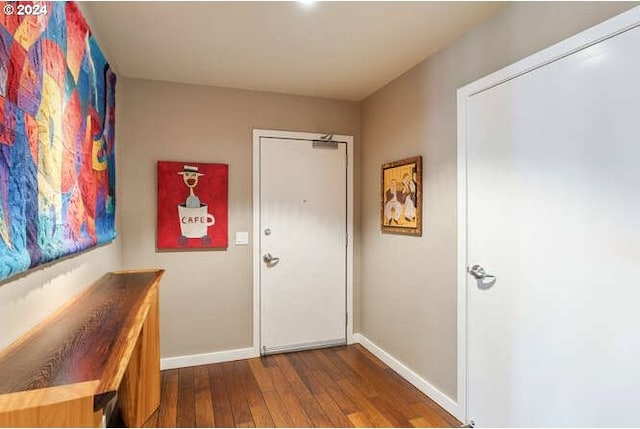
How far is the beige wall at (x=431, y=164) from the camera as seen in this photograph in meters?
1.74

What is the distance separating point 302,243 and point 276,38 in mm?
1757

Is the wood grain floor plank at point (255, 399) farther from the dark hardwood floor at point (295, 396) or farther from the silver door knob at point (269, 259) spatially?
the silver door knob at point (269, 259)

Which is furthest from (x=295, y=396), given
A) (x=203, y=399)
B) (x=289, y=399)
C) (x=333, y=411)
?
(x=203, y=399)

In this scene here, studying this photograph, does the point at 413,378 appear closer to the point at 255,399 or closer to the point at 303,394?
the point at 303,394

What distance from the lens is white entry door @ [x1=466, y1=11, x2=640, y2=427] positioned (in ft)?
4.37

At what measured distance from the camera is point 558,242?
157 centimetres

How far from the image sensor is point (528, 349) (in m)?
1.71

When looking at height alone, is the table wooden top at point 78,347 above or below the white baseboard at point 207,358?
above

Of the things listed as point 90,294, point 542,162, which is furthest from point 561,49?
point 90,294

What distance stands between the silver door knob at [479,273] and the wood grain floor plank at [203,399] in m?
1.82

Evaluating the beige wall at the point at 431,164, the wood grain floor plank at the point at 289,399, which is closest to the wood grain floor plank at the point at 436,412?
the beige wall at the point at 431,164

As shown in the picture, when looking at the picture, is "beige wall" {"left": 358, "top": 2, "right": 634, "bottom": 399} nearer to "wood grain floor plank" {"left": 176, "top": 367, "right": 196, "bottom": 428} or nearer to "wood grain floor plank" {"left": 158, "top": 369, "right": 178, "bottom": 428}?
"wood grain floor plank" {"left": 176, "top": 367, "right": 196, "bottom": 428}

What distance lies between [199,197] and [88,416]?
7.51ft

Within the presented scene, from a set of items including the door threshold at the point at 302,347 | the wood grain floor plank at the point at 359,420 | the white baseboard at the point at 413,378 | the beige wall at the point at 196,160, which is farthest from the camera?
the door threshold at the point at 302,347
